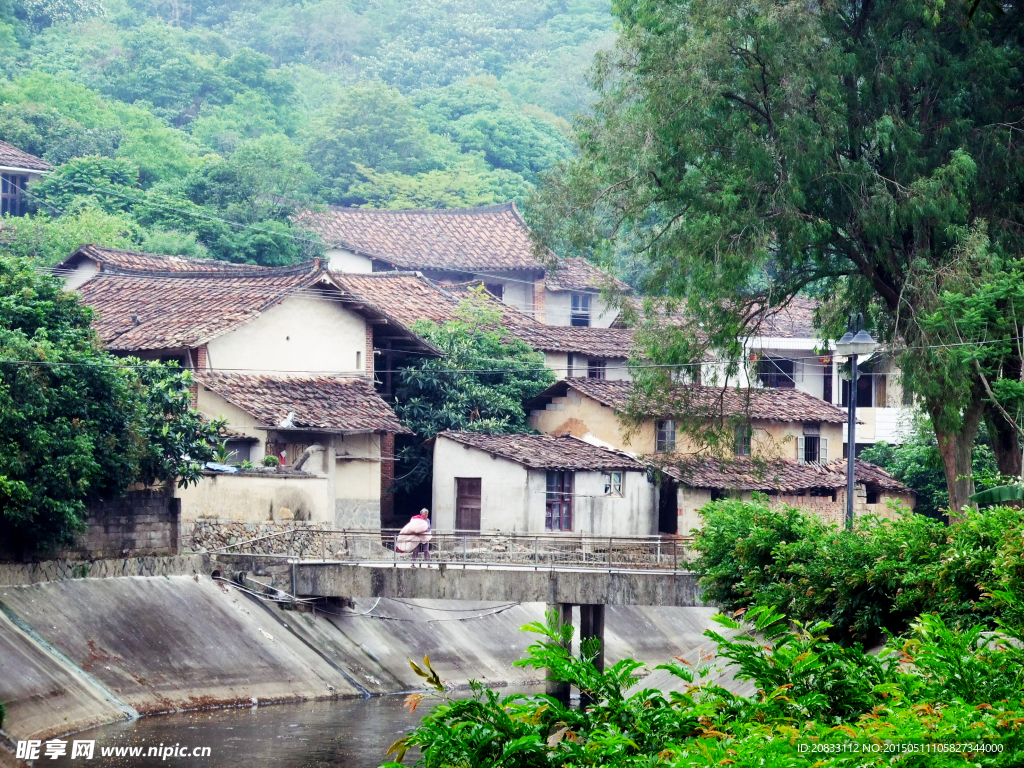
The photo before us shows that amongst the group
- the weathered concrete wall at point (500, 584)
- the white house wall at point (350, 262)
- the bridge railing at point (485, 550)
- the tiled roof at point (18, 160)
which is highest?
the tiled roof at point (18, 160)

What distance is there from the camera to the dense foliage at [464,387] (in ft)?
143

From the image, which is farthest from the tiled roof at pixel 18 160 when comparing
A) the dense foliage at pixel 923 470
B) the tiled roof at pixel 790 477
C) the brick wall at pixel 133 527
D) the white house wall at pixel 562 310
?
the dense foliage at pixel 923 470

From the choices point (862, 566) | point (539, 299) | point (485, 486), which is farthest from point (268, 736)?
point (539, 299)

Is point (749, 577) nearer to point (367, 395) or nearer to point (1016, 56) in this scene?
point (1016, 56)

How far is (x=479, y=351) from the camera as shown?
4512cm

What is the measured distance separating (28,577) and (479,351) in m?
19.2

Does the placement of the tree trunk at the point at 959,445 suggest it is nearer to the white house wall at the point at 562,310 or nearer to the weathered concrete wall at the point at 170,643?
the weathered concrete wall at the point at 170,643

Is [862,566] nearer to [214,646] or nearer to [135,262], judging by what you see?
[214,646]

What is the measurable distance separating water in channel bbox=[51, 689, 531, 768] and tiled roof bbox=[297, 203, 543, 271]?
33975mm

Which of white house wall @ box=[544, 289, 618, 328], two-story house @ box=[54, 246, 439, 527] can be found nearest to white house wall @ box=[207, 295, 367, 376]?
two-story house @ box=[54, 246, 439, 527]

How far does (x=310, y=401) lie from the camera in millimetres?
39812

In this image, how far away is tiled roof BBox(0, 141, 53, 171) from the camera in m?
61.7

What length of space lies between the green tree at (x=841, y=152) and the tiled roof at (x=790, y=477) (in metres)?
11.0

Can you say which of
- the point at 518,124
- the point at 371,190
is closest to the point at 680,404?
the point at 371,190
